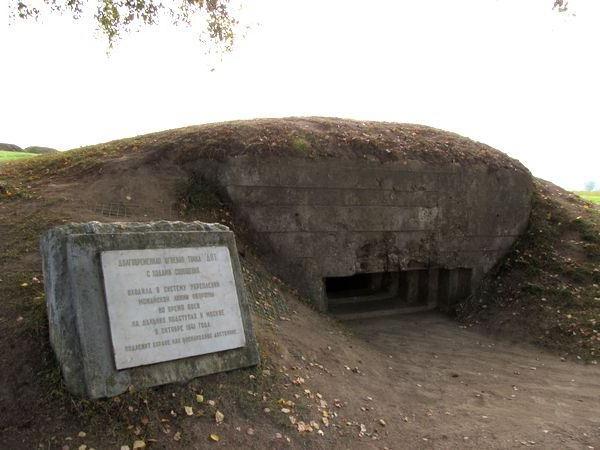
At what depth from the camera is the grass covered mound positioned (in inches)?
323

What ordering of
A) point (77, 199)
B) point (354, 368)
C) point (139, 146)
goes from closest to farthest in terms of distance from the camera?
point (354, 368), point (77, 199), point (139, 146)

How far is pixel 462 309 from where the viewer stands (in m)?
9.70

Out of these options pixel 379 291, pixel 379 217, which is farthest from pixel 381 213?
pixel 379 291

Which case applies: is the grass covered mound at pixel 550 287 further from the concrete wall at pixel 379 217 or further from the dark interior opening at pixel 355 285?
the dark interior opening at pixel 355 285

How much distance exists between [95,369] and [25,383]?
26.3 inches

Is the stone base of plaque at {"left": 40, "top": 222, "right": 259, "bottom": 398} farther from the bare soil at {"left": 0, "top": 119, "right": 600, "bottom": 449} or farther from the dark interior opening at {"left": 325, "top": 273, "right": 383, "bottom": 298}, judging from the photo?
the dark interior opening at {"left": 325, "top": 273, "right": 383, "bottom": 298}

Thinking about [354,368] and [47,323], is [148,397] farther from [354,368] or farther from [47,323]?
[354,368]

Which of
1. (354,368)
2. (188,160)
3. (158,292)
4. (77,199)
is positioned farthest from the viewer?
(188,160)

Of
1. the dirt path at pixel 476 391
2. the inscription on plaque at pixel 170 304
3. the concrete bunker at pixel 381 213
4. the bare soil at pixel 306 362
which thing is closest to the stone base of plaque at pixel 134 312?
the inscription on plaque at pixel 170 304

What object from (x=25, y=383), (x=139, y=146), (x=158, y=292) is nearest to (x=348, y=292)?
(x=139, y=146)

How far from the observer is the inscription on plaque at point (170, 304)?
424 cm

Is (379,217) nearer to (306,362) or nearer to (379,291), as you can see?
(379,291)

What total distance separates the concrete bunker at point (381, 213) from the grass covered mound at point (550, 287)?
36 centimetres

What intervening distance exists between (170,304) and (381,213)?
17.7 feet
